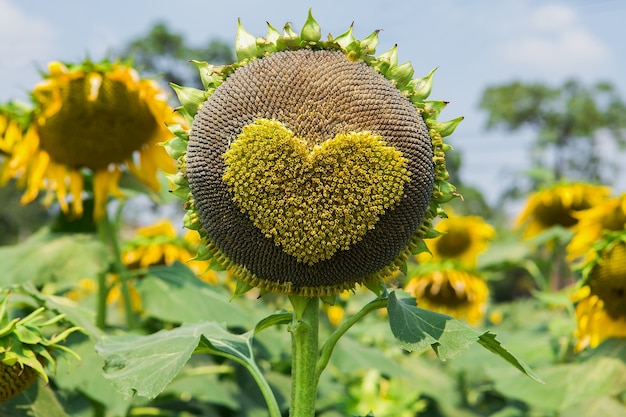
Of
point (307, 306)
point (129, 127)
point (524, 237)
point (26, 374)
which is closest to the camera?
point (307, 306)

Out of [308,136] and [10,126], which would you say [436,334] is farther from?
[10,126]

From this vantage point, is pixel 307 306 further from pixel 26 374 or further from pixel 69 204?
pixel 69 204

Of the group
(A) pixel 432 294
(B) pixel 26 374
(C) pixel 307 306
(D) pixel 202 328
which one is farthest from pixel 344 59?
(A) pixel 432 294

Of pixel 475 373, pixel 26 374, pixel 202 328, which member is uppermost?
pixel 202 328

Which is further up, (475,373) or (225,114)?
(225,114)

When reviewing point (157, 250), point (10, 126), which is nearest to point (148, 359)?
point (10, 126)

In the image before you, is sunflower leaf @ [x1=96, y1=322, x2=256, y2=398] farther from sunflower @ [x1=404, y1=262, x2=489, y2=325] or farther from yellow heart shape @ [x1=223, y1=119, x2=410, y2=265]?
sunflower @ [x1=404, y1=262, x2=489, y2=325]

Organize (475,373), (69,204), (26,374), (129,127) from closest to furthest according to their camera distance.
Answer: (26,374), (129,127), (69,204), (475,373)

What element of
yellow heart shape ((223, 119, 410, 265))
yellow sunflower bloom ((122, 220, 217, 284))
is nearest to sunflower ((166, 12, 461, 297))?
yellow heart shape ((223, 119, 410, 265))
